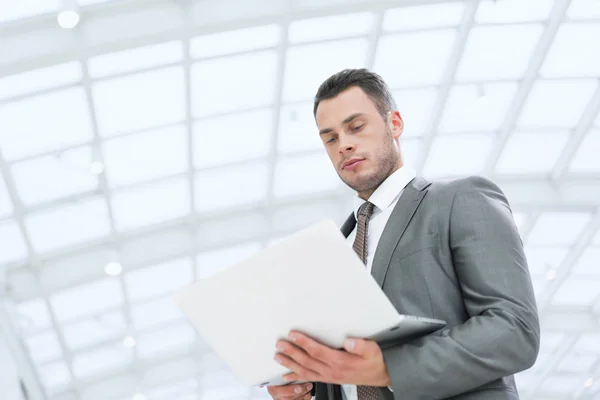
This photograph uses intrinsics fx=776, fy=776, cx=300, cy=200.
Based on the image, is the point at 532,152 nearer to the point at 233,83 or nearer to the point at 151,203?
the point at 233,83

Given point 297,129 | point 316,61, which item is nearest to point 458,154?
point 297,129

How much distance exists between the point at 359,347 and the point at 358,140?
1159 millimetres

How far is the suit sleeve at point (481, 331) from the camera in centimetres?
293

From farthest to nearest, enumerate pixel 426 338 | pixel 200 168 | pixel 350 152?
pixel 200 168
pixel 350 152
pixel 426 338

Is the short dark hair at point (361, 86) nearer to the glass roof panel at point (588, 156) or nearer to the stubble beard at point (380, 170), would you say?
the stubble beard at point (380, 170)

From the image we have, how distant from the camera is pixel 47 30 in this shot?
57.6 feet

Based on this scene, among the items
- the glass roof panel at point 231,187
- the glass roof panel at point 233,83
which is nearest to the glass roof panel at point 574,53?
the glass roof panel at point 233,83

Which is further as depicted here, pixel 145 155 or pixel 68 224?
pixel 68 224

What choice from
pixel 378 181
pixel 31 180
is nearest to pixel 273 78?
pixel 31 180

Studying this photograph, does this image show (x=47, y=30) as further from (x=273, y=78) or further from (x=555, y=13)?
(x=555, y=13)

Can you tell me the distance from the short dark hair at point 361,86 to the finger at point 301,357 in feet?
4.54

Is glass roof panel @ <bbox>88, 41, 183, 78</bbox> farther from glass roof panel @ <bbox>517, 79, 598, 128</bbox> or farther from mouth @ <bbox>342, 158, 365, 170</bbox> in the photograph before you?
mouth @ <bbox>342, 158, 365, 170</bbox>

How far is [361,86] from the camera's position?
3869 millimetres

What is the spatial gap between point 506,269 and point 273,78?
62.7 ft
